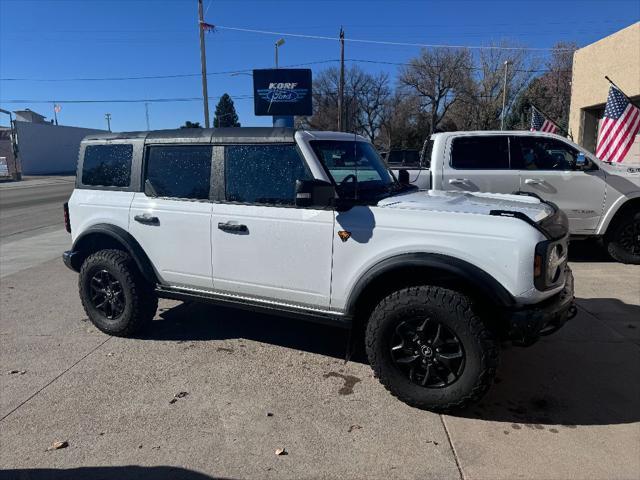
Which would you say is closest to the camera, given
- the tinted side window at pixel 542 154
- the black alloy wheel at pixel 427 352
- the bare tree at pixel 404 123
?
the black alloy wheel at pixel 427 352

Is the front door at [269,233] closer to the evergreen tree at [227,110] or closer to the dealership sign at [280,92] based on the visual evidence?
the dealership sign at [280,92]

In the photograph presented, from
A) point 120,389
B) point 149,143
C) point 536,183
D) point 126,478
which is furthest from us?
point 536,183

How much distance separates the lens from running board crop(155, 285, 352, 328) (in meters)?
3.61

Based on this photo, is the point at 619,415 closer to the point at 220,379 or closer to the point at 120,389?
the point at 220,379

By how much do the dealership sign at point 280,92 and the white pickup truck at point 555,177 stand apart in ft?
73.5

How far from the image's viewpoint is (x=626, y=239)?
23.7 ft

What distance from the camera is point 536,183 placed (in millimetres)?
7312

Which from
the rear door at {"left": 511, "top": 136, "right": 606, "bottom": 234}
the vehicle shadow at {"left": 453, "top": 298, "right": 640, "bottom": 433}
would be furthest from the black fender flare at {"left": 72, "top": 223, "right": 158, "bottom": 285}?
the rear door at {"left": 511, "top": 136, "right": 606, "bottom": 234}

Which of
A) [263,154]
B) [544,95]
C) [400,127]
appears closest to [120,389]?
[263,154]

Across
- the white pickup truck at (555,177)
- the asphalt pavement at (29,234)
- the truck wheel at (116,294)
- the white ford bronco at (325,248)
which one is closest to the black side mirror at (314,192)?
the white ford bronco at (325,248)

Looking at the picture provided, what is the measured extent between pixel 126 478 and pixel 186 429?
51cm

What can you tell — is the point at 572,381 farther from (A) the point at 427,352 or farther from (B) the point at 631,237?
(B) the point at 631,237

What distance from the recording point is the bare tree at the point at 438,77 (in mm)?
49578

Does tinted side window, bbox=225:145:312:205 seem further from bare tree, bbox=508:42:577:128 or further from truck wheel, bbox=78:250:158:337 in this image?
bare tree, bbox=508:42:577:128
